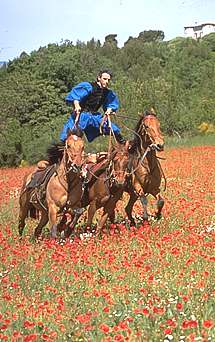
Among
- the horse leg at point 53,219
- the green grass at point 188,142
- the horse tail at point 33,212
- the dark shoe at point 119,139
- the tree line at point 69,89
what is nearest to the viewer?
the horse leg at point 53,219

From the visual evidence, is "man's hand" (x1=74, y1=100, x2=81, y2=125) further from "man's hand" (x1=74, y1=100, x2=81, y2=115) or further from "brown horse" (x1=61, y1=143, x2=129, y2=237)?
"brown horse" (x1=61, y1=143, x2=129, y2=237)

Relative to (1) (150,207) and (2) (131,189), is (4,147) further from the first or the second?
(2) (131,189)

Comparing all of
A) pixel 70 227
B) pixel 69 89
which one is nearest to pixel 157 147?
pixel 70 227

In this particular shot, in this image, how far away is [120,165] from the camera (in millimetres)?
11570

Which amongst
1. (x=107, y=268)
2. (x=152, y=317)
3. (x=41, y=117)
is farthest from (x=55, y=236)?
(x=41, y=117)

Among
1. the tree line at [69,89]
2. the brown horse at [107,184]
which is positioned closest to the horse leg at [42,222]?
the brown horse at [107,184]

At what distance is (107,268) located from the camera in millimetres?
8352

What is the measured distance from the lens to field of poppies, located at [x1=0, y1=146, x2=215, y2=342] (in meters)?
5.41

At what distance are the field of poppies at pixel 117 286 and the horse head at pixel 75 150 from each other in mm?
1307

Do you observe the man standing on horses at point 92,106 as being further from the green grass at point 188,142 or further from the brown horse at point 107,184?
the green grass at point 188,142

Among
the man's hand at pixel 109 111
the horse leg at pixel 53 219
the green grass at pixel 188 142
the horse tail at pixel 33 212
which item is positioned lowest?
the green grass at pixel 188 142

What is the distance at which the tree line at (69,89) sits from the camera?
154ft

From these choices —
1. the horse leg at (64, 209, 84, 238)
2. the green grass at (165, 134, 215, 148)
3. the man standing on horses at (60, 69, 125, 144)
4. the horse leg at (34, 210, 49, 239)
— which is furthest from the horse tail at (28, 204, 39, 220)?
the green grass at (165, 134, 215, 148)

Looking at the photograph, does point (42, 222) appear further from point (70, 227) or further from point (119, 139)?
point (119, 139)
